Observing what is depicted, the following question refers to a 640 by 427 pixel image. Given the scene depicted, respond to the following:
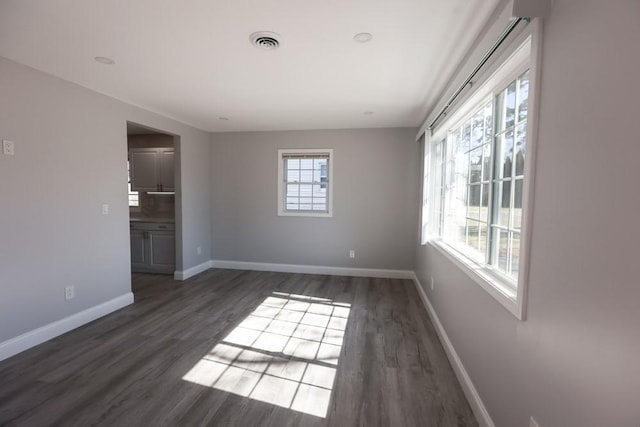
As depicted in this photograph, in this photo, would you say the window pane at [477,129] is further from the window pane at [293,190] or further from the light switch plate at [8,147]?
the light switch plate at [8,147]

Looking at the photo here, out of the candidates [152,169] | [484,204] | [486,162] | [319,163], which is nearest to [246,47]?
[486,162]

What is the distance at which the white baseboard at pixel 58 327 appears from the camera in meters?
2.46

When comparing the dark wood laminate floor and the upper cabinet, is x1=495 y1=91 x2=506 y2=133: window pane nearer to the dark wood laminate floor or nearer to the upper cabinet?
the dark wood laminate floor

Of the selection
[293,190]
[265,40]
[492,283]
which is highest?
[265,40]

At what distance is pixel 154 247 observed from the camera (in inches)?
193

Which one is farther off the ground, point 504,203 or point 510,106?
point 510,106

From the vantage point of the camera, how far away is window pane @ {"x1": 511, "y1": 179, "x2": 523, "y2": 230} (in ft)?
5.16

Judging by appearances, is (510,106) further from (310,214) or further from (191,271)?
(191,271)

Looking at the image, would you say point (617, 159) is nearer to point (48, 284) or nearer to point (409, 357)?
point (409, 357)

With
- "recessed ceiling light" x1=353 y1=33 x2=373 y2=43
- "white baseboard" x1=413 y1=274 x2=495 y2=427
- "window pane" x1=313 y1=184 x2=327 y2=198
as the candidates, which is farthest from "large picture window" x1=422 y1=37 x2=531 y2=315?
"window pane" x1=313 y1=184 x2=327 y2=198

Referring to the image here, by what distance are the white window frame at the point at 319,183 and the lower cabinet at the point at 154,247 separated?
1771 millimetres

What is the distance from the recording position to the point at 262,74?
2.69 metres

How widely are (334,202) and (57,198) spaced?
3.43 meters

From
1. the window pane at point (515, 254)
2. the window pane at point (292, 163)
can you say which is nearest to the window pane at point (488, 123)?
the window pane at point (515, 254)
